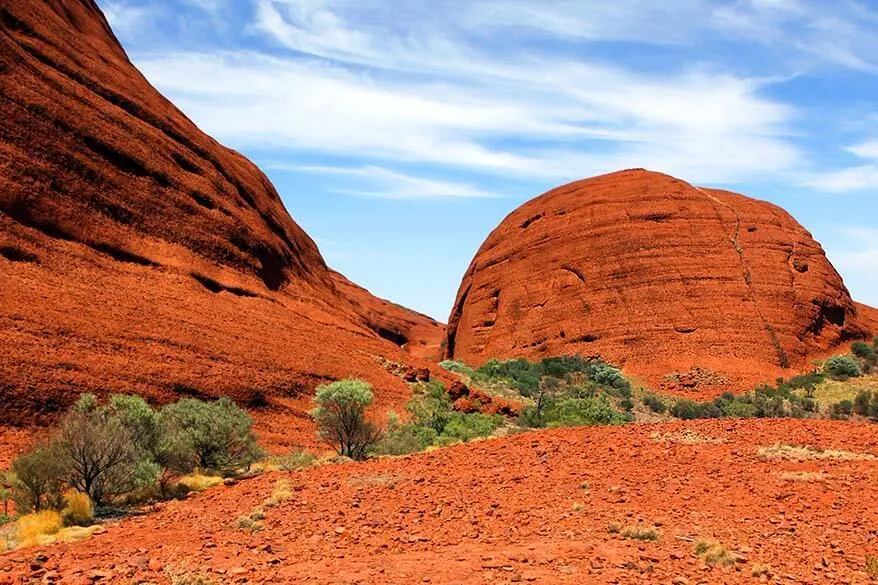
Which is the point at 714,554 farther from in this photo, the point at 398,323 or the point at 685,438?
the point at 398,323

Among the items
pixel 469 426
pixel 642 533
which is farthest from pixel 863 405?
pixel 642 533

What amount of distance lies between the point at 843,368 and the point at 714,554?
37.2 m

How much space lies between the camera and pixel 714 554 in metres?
6.14

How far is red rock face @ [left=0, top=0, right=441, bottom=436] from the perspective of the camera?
2028 cm

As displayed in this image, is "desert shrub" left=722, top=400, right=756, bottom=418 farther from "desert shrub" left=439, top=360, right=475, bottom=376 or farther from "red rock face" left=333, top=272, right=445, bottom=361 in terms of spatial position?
"red rock face" left=333, top=272, right=445, bottom=361

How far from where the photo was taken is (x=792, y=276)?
150ft

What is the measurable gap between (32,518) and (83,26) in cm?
3103

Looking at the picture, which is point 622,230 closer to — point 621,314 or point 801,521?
point 621,314

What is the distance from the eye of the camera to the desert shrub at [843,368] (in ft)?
124

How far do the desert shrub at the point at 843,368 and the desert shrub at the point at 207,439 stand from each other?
33.2 metres

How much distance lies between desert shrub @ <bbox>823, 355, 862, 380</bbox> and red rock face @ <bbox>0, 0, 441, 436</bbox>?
22516 mm

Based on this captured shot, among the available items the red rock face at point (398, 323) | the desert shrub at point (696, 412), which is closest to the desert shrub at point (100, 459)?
the desert shrub at point (696, 412)

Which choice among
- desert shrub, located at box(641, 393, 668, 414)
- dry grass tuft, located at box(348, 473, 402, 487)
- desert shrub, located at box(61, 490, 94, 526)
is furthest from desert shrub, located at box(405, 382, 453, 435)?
desert shrub, located at box(61, 490, 94, 526)

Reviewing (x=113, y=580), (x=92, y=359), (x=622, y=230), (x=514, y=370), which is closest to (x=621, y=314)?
(x=622, y=230)
